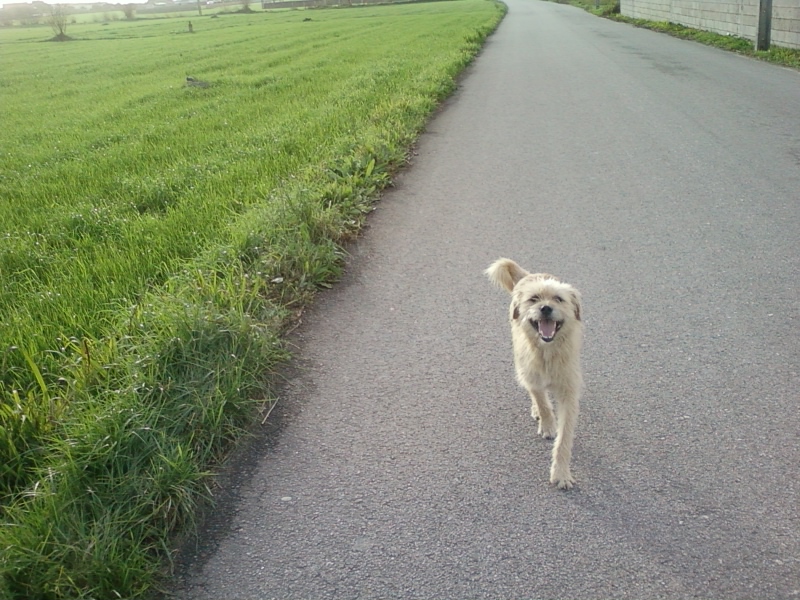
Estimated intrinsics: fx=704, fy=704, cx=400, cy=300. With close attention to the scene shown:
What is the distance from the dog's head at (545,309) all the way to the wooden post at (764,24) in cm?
1896

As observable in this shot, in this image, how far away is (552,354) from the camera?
354cm

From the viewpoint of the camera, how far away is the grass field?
290 centimetres

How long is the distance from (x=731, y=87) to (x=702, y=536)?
1306 centimetres

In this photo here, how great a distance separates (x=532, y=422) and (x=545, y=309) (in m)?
0.71

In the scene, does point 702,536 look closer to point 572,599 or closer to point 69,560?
point 572,599

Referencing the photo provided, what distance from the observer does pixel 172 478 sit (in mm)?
3102

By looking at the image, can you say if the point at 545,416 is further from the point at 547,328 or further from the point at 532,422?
the point at 547,328

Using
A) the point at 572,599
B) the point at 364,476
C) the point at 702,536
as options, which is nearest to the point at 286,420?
the point at 364,476

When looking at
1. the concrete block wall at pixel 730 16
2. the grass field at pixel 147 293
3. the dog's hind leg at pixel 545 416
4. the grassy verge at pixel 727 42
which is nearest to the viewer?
the grass field at pixel 147 293

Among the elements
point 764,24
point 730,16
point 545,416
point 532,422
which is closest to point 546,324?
point 545,416

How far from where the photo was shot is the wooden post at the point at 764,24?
61.5 ft

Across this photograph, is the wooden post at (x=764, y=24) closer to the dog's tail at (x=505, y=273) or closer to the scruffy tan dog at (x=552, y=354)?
the dog's tail at (x=505, y=273)

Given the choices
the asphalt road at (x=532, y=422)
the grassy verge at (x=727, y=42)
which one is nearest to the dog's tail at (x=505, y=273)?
the asphalt road at (x=532, y=422)

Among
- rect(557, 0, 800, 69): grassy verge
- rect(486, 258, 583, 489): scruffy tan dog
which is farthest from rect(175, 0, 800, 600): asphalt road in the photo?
rect(557, 0, 800, 69): grassy verge
